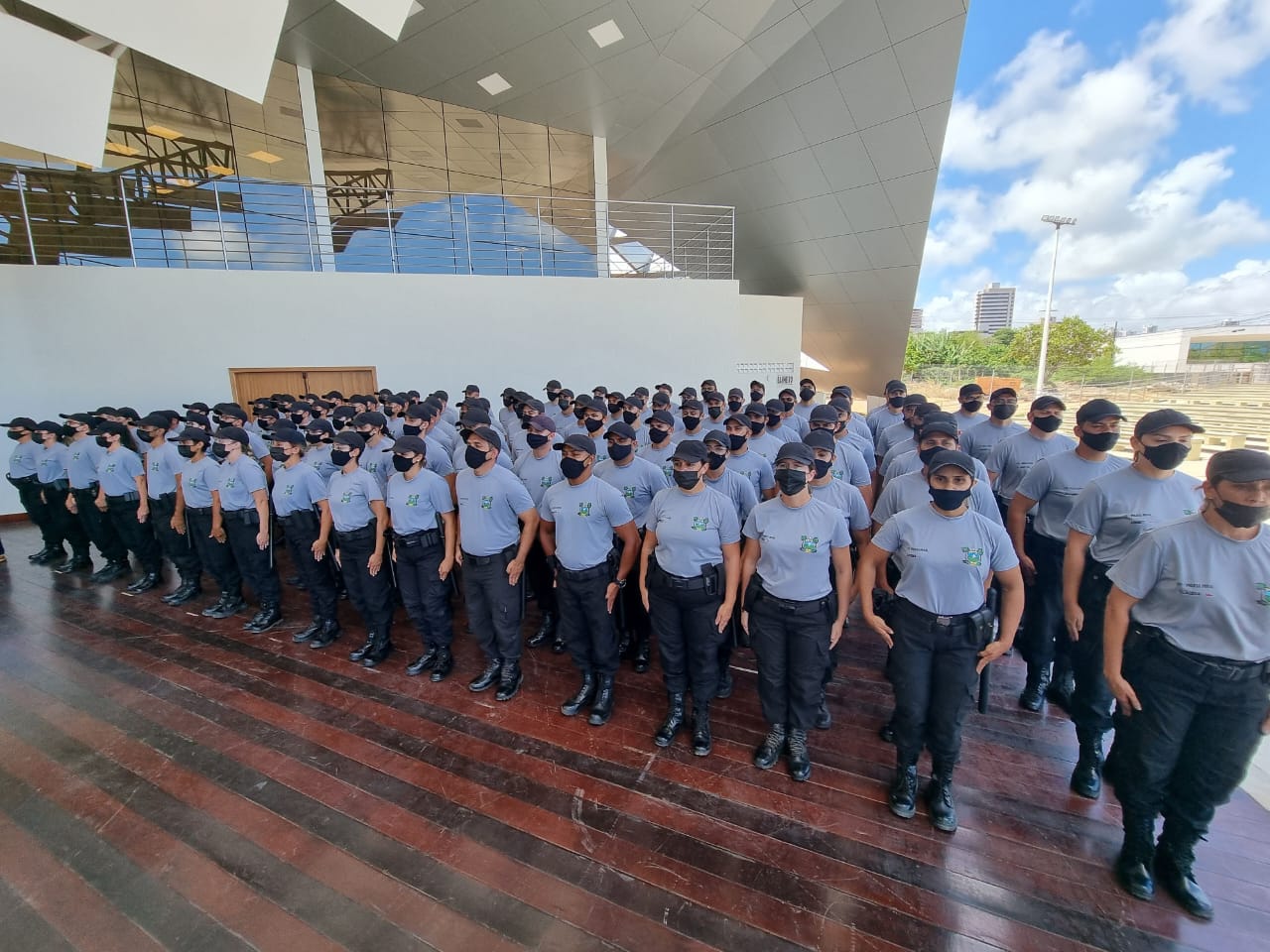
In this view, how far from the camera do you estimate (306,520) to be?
12.6 ft

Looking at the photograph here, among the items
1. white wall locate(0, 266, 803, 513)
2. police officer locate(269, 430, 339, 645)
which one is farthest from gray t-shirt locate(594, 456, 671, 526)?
white wall locate(0, 266, 803, 513)

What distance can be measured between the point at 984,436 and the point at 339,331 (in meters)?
8.60

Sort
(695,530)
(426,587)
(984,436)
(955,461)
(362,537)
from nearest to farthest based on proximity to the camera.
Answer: (955,461) → (695,530) → (426,587) → (362,537) → (984,436)

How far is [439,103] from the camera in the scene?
1053cm

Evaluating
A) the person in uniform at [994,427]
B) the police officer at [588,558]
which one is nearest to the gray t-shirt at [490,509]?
the police officer at [588,558]

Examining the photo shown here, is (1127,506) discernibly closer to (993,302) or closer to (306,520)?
(306,520)

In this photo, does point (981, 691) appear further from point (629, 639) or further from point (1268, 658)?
point (629, 639)

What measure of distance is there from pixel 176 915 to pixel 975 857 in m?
3.07

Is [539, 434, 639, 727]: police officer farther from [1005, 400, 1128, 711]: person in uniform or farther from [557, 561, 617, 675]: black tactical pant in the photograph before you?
[1005, 400, 1128, 711]: person in uniform

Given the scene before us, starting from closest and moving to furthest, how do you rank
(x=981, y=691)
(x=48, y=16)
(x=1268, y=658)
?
(x=1268, y=658) → (x=981, y=691) → (x=48, y=16)

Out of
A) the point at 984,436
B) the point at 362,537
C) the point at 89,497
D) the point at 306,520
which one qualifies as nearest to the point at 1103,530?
the point at 984,436

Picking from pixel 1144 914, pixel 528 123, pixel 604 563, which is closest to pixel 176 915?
pixel 604 563

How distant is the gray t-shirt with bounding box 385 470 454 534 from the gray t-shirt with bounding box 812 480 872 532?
7.28 ft

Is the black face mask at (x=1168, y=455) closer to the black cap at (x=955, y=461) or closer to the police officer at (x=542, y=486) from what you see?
the black cap at (x=955, y=461)
